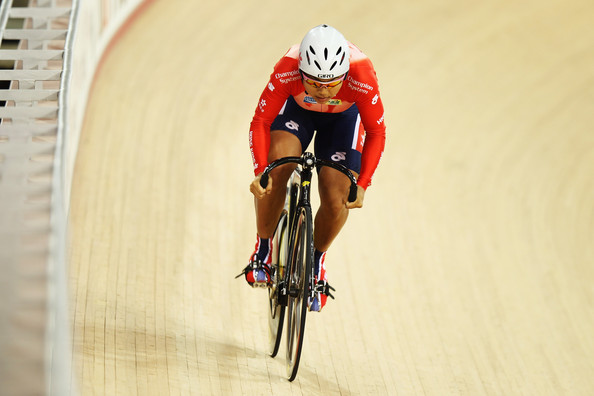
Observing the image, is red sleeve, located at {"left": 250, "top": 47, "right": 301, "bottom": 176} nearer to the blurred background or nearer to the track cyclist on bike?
the track cyclist on bike

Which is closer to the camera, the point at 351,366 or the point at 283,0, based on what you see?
the point at 351,366

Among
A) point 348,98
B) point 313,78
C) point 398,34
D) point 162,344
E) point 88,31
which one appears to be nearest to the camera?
point 313,78

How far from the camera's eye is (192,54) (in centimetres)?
595

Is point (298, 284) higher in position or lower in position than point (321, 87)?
lower

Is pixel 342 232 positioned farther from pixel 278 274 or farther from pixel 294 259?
pixel 294 259

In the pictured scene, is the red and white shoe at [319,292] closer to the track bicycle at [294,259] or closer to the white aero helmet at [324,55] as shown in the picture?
the track bicycle at [294,259]

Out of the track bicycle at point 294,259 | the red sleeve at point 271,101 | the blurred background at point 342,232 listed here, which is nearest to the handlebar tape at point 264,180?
the track bicycle at point 294,259

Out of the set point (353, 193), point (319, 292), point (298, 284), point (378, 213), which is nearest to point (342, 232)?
point (378, 213)

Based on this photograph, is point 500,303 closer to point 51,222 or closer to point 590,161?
point 590,161

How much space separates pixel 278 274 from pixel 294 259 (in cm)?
17

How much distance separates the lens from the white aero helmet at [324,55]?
264 centimetres

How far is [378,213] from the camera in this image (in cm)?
474

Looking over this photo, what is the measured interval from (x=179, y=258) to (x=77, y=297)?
2.13 ft

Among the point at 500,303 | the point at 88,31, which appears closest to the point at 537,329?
the point at 500,303
